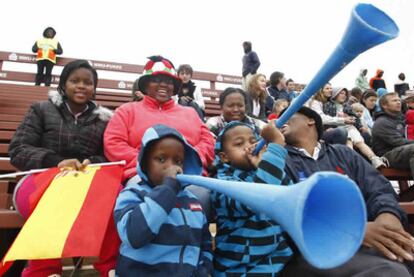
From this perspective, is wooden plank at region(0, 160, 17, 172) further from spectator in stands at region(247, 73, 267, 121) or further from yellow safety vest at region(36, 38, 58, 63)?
yellow safety vest at region(36, 38, 58, 63)

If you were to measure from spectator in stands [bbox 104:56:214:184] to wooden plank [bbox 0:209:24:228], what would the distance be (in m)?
0.47

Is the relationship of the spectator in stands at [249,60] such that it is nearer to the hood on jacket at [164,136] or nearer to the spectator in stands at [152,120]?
the spectator in stands at [152,120]

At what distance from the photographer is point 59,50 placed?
697 centimetres

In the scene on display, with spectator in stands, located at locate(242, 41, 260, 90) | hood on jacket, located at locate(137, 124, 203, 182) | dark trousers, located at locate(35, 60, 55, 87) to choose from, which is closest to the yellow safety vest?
dark trousers, located at locate(35, 60, 55, 87)

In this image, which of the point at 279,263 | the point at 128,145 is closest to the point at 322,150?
A: the point at 279,263

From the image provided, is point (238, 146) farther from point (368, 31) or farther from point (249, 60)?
point (249, 60)

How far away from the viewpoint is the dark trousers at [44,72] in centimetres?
693

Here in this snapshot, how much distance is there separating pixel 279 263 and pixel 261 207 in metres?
0.63

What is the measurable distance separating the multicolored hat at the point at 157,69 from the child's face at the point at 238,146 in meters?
0.77

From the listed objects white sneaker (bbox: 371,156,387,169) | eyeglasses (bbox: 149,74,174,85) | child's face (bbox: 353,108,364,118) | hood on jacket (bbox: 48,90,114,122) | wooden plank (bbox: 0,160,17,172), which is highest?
eyeglasses (bbox: 149,74,174,85)

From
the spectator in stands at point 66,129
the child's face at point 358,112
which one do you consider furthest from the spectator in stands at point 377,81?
the spectator in stands at point 66,129

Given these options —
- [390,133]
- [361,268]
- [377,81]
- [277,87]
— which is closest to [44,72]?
[277,87]

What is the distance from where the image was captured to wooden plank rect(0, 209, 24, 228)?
125 centimetres

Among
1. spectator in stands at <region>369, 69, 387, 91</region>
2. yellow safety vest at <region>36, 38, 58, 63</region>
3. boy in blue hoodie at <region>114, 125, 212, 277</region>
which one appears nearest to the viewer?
boy in blue hoodie at <region>114, 125, 212, 277</region>
